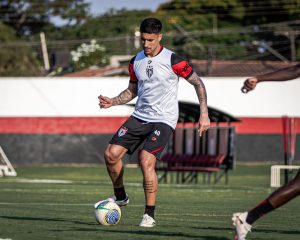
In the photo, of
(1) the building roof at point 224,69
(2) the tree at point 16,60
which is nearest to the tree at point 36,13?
(2) the tree at point 16,60

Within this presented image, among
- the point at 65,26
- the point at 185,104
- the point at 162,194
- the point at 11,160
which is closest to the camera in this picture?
the point at 162,194

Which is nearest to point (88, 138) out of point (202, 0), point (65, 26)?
point (202, 0)

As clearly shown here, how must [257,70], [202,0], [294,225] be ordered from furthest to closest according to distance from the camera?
[202,0]
[257,70]
[294,225]

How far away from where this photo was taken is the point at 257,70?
54344 mm

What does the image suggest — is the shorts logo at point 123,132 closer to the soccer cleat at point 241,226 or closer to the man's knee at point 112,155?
the man's knee at point 112,155

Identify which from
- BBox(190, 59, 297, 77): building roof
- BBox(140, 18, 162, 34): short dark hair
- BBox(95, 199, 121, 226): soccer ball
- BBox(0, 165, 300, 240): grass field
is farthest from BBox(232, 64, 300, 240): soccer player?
BBox(190, 59, 297, 77): building roof

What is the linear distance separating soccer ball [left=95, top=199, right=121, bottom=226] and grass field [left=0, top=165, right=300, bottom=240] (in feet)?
0.38

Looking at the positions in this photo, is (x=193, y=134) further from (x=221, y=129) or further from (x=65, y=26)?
(x=65, y=26)

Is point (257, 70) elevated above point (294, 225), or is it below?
below

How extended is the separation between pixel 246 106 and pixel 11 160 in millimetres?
9554

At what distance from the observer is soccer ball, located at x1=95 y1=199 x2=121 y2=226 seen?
12523 mm

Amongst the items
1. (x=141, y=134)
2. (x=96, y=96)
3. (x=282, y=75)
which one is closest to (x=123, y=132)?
(x=141, y=134)

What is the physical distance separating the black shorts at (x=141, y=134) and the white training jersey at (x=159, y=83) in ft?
0.24

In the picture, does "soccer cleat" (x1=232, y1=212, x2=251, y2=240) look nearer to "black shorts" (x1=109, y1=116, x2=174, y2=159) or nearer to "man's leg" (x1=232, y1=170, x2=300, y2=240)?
"man's leg" (x1=232, y1=170, x2=300, y2=240)
